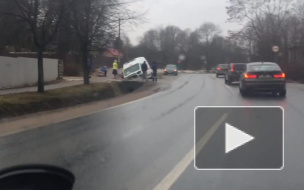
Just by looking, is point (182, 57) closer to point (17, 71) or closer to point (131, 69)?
point (131, 69)

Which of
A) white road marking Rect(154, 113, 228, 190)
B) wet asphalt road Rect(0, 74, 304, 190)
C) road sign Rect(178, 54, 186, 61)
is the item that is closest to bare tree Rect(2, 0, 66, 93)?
wet asphalt road Rect(0, 74, 304, 190)

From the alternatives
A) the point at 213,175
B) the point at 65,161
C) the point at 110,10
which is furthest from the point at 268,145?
the point at 110,10

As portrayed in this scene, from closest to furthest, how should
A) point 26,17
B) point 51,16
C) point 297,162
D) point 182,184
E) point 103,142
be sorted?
point 182,184, point 297,162, point 103,142, point 26,17, point 51,16

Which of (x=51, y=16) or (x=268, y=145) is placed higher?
(x=51, y=16)

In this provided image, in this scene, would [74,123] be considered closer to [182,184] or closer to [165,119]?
[165,119]

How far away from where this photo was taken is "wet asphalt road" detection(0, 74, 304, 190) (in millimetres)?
5641

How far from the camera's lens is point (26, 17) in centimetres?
1769

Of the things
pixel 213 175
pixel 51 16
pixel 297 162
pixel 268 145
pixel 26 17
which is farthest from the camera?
pixel 51 16

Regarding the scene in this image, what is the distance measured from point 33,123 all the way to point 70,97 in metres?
6.49

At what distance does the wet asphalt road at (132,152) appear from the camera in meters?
5.64

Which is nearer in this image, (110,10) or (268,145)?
(268,145)
